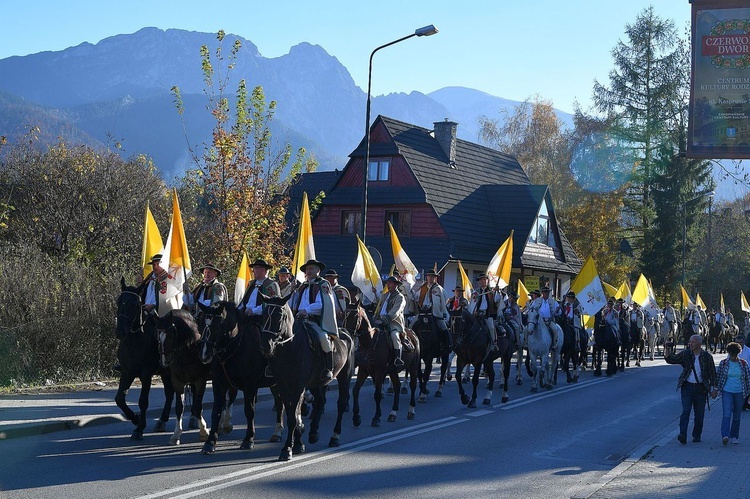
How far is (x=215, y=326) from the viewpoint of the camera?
1098cm

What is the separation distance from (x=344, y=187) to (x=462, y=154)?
26.5 ft

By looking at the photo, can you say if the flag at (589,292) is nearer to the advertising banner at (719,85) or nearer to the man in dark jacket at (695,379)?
the man in dark jacket at (695,379)

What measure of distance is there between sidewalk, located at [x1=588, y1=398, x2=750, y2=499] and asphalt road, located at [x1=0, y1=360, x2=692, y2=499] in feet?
0.80

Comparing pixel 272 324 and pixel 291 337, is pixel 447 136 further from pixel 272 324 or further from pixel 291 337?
pixel 272 324

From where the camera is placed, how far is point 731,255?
218ft

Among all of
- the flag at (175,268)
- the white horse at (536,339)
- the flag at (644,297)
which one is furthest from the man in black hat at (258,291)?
the flag at (644,297)

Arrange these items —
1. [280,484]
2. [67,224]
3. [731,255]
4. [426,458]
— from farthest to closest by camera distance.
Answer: [731,255] < [67,224] < [426,458] < [280,484]

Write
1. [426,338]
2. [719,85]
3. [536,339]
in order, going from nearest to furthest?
[719,85] < [426,338] < [536,339]

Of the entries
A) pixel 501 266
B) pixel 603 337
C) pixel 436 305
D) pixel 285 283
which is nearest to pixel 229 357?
pixel 285 283

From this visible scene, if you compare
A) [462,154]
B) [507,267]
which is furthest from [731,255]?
[507,267]

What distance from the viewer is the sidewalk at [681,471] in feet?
32.8

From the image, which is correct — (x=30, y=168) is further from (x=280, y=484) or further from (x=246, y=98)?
(x=280, y=484)

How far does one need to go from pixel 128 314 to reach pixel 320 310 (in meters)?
2.55

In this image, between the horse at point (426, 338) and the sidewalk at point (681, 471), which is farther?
the horse at point (426, 338)
